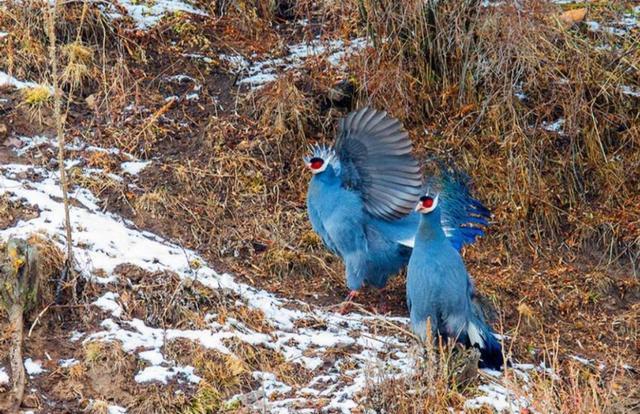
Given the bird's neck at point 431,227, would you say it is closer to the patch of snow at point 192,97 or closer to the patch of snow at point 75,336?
the patch of snow at point 75,336

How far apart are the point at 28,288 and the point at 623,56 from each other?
4438mm

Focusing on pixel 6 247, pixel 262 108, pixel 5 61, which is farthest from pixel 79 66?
pixel 6 247

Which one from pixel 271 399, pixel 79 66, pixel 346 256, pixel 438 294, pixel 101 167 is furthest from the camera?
pixel 79 66

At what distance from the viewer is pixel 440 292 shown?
5.21 m

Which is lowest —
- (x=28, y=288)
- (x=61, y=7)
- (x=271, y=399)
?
(x=271, y=399)

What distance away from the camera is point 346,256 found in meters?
5.92

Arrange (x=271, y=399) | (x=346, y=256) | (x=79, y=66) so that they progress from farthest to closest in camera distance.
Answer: (x=79, y=66) < (x=346, y=256) < (x=271, y=399)

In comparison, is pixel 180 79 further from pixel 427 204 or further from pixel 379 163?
pixel 427 204

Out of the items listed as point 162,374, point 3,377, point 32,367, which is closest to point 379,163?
point 162,374

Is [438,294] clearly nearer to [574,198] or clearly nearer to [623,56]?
[574,198]

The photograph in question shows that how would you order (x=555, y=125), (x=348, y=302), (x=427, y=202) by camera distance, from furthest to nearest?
(x=555, y=125), (x=348, y=302), (x=427, y=202)

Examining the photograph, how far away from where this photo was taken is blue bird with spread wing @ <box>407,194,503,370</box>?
5211mm

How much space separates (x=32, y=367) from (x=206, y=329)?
36.2 inches

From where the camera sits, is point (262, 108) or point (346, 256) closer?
point (346, 256)
